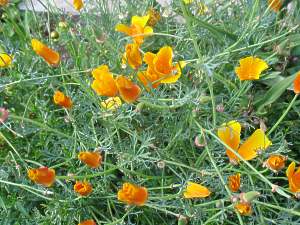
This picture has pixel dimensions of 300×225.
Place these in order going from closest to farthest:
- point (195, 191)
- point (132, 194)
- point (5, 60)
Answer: point (132, 194) < point (195, 191) < point (5, 60)

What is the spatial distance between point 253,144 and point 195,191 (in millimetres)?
155

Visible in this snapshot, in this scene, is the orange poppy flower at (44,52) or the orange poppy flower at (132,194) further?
the orange poppy flower at (44,52)

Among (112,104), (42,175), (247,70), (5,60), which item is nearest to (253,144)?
(247,70)

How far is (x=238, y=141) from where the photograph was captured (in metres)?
1.14

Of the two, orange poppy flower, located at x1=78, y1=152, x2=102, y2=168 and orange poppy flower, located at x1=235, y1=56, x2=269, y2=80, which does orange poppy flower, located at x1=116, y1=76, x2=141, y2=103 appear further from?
orange poppy flower, located at x1=235, y1=56, x2=269, y2=80

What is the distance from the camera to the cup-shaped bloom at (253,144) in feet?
3.73

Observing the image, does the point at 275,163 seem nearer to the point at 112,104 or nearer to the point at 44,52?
the point at 112,104

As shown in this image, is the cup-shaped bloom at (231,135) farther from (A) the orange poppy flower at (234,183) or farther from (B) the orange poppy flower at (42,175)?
(B) the orange poppy flower at (42,175)

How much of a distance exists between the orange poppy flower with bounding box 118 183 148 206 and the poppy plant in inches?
7.7

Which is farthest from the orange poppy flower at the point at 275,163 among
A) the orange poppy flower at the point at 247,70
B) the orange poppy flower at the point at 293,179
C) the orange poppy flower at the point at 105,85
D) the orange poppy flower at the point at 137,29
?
the orange poppy flower at the point at 137,29

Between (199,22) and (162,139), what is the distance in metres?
0.27

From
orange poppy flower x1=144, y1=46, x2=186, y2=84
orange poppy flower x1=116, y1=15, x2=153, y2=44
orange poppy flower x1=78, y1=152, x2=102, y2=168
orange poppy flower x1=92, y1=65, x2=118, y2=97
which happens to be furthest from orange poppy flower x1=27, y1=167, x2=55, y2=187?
orange poppy flower x1=116, y1=15, x2=153, y2=44

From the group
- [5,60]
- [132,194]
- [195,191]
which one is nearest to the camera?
[132,194]

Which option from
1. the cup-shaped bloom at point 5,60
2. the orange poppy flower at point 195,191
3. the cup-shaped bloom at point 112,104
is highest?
the cup-shaped bloom at point 5,60
